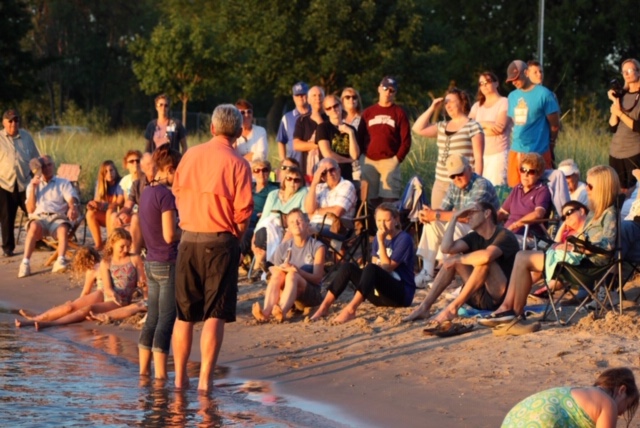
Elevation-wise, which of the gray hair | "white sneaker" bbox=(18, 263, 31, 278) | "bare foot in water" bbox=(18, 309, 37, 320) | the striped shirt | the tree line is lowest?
"bare foot in water" bbox=(18, 309, 37, 320)

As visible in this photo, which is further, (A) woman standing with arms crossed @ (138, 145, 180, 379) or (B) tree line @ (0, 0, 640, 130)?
(B) tree line @ (0, 0, 640, 130)

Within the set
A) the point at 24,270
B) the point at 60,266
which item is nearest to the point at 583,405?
the point at 60,266

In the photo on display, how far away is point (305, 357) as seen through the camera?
925 cm

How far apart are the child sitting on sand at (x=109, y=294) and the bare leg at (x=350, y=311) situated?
217cm

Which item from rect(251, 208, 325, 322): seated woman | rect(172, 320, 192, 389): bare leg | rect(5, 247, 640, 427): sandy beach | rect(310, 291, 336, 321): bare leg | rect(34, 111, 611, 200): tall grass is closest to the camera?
rect(5, 247, 640, 427): sandy beach

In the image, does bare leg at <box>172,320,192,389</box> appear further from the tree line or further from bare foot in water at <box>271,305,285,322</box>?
the tree line

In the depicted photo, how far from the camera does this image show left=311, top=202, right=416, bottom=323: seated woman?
33.4ft

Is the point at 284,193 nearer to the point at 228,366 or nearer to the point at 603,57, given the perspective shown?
the point at 228,366

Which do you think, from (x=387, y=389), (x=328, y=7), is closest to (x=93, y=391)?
(x=387, y=389)

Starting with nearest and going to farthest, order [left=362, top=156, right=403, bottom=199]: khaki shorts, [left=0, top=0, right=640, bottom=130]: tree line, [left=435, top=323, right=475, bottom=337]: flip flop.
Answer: [left=435, top=323, right=475, bottom=337]: flip flop, [left=362, top=156, right=403, bottom=199]: khaki shorts, [left=0, top=0, right=640, bottom=130]: tree line

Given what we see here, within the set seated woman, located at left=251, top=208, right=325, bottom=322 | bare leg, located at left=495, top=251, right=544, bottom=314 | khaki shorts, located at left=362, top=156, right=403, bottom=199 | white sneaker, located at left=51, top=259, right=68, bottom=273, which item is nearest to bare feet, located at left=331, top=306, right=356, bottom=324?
seated woman, located at left=251, top=208, right=325, bottom=322

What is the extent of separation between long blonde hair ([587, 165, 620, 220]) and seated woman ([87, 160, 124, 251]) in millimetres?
7085

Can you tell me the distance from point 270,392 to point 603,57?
1265 inches

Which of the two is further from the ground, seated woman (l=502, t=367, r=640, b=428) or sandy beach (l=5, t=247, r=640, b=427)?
seated woman (l=502, t=367, r=640, b=428)
